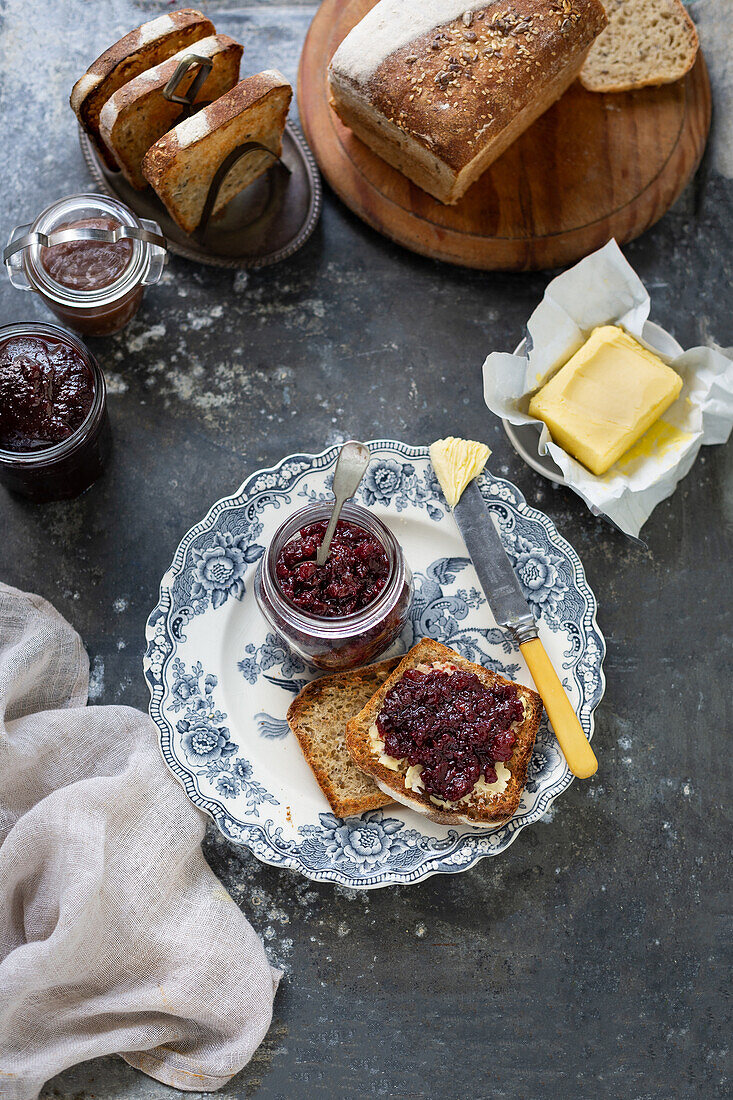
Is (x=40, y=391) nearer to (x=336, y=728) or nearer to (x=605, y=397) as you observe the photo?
(x=336, y=728)

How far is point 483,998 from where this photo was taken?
2.72 meters

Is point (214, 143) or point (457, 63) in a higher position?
point (457, 63)

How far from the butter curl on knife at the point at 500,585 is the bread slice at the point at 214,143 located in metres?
1.14

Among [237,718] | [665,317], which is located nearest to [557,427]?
[665,317]

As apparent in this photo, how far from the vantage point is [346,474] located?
2.37 meters

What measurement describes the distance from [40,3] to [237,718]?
262 centimetres

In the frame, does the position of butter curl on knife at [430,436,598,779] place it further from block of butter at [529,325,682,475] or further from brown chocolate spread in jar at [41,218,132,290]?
brown chocolate spread in jar at [41,218,132,290]

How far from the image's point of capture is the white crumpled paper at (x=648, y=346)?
2787 millimetres

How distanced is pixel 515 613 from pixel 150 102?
1.95 meters

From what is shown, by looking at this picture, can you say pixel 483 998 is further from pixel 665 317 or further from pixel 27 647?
pixel 665 317

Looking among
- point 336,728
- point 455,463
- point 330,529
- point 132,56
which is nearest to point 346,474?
point 330,529

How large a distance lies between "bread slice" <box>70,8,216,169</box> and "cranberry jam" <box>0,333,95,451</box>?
81 cm

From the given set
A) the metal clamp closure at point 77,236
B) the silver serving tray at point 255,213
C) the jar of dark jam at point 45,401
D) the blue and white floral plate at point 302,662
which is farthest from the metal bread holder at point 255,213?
the blue and white floral plate at point 302,662

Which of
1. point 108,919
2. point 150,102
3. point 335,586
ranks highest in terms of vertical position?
point 150,102
